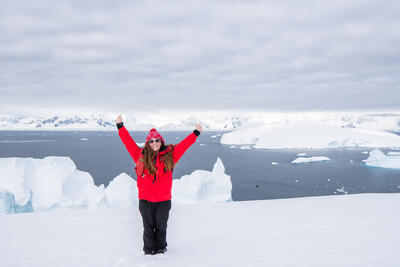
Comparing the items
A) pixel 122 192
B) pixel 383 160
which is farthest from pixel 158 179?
pixel 383 160

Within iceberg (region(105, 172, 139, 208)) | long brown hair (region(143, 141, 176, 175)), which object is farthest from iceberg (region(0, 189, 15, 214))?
long brown hair (region(143, 141, 176, 175))

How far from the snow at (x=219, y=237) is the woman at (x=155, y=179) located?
213 millimetres

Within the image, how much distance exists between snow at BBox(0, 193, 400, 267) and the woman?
0.21m

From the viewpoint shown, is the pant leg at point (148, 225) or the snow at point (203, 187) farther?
the snow at point (203, 187)

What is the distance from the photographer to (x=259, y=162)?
50.8 m

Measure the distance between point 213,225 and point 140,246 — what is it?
4.45 ft

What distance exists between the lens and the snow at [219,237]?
9.71 ft

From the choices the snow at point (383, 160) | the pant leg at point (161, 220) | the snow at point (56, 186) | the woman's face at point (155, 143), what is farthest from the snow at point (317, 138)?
the woman's face at point (155, 143)

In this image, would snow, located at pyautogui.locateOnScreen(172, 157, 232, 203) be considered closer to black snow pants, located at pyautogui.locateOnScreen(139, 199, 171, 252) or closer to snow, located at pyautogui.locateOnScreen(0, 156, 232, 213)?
snow, located at pyautogui.locateOnScreen(0, 156, 232, 213)

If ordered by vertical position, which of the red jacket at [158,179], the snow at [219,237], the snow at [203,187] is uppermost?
the red jacket at [158,179]

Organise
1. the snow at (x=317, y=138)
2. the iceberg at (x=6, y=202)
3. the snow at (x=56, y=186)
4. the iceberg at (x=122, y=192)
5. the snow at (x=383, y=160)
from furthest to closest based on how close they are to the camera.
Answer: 1. the snow at (x=317, y=138)
2. the snow at (x=383, y=160)
3. the iceberg at (x=122, y=192)
4. the snow at (x=56, y=186)
5. the iceberg at (x=6, y=202)

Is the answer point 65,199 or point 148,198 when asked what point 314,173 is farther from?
point 148,198

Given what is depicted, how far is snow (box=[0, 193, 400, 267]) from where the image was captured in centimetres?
296

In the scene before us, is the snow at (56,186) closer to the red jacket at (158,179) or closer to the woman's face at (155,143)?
the red jacket at (158,179)
